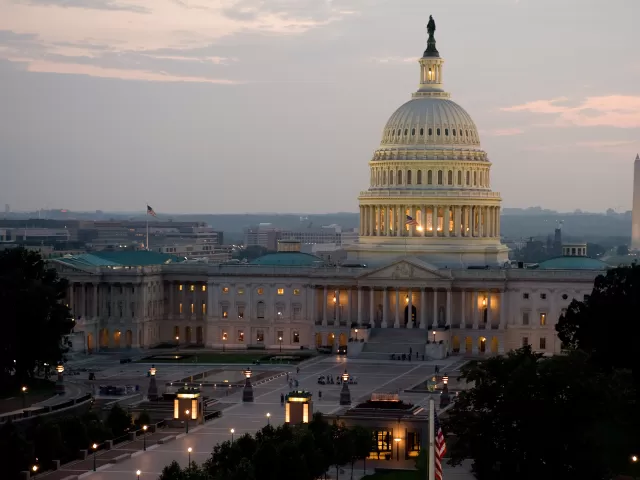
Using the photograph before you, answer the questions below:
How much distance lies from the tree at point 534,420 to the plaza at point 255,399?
240 inches

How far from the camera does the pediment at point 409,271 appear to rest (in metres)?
183

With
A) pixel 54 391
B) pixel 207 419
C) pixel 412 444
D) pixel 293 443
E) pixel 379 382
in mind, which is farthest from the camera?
pixel 379 382

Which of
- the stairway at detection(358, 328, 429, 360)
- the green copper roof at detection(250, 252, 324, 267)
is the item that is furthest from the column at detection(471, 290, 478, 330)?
the green copper roof at detection(250, 252, 324, 267)

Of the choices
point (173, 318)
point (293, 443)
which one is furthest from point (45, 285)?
point (173, 318)

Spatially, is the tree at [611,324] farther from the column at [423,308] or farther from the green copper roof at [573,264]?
the green copper roof at [573,264]

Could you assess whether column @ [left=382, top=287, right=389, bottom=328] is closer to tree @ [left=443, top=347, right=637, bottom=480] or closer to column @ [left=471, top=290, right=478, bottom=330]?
column @ [left=471, top=290, right=478, bottom=330]

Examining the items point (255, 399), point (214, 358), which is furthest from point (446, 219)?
point (255, 399)

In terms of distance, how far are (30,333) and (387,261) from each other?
231 ft

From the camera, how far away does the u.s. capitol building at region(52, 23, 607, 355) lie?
7141 inches

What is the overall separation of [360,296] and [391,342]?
33.8ft

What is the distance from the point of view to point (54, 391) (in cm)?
13188

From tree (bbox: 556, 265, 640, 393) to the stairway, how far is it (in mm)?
36101

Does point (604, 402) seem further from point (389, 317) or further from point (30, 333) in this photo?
point (389, 317)

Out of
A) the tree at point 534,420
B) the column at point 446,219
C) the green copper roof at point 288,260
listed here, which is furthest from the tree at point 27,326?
the column at point 446,219
